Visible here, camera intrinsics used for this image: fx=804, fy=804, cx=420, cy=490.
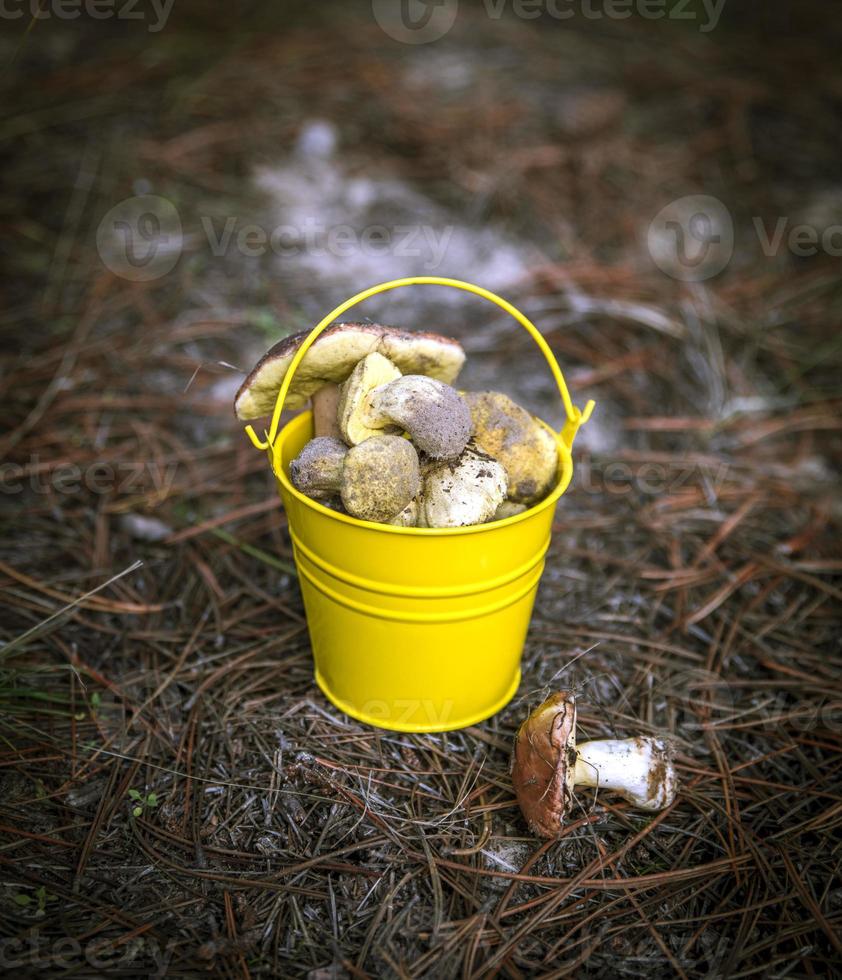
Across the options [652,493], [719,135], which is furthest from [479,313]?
[719,135]

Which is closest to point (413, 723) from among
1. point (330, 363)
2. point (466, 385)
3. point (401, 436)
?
point (401, 436)

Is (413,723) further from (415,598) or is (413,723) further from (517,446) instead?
(517,446)

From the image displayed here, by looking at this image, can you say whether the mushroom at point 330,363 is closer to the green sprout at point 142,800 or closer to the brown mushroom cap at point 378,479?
the brown mushroom cap at point 378,479

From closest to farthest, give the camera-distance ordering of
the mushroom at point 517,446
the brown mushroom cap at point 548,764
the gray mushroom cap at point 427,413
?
1. the brown mushroom cap at point 548,764
2. the gray mushroom cap at point 427,413
3. the mushroom at point 517,446

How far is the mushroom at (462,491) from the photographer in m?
1.48

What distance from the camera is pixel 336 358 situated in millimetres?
1526

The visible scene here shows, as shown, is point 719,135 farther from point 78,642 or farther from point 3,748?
point 3,748

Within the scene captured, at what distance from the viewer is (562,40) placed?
14.9 feet

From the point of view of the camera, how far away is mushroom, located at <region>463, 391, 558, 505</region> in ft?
5.21

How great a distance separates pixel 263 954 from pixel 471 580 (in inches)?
27.5

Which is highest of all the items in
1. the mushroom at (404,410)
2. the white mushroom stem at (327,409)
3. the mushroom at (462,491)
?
the mushroom at (404,410)

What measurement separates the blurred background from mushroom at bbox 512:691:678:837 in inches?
2.5

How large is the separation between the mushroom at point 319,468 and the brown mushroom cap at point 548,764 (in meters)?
0.55

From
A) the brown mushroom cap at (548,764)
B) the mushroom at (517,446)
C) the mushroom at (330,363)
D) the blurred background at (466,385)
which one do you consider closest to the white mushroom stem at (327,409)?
the mushroom at (330,363)
